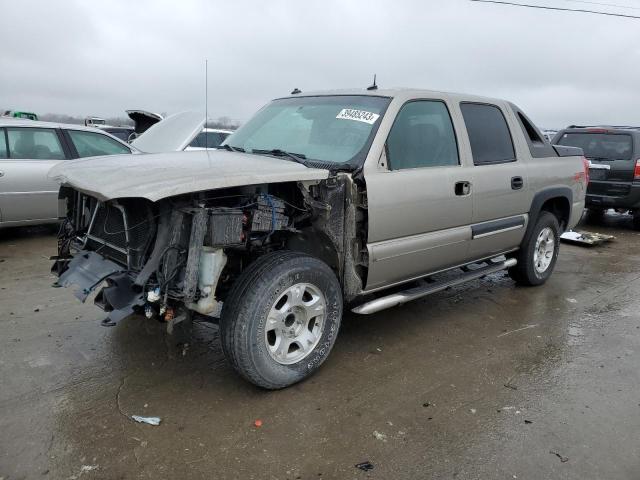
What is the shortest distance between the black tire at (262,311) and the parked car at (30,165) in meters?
4.42

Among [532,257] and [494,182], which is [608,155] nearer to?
[532,257]

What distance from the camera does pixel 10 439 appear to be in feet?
8.60

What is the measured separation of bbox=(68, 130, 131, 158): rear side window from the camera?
7.03m

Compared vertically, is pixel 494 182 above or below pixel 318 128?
below

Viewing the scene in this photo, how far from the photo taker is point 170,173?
9.25ft

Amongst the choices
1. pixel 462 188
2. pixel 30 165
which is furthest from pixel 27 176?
pixel 462 188

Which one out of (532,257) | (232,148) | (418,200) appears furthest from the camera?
(532,257)

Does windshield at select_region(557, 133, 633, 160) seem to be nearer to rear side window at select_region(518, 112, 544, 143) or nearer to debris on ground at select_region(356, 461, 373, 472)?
rear side window at select_region(518, 112, 544, 143)

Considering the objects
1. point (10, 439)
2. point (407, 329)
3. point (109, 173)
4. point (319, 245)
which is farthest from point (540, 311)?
point (10, 439)

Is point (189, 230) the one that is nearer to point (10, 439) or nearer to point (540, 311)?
point (10, 439)

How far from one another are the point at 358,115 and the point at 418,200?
75 centimetres

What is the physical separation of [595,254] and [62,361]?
6.71 meters

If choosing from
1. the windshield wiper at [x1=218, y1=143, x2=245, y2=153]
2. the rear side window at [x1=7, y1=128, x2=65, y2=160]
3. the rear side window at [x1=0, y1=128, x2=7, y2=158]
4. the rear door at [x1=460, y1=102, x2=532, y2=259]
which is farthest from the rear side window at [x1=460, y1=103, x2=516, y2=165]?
the rear side window at [x1=0, y1=128, x2=7, y2=158]

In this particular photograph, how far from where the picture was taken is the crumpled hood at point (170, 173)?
8.49 ft
